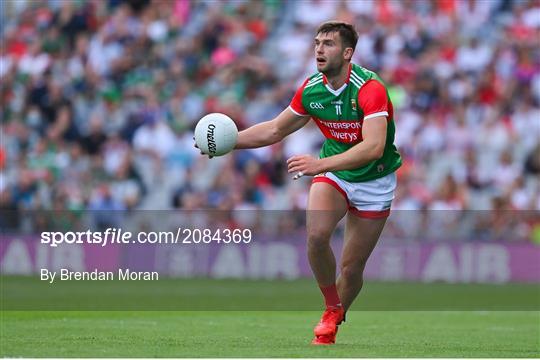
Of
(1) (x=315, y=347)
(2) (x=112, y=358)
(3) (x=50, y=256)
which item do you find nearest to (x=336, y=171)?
(1) (x=315, y=347)

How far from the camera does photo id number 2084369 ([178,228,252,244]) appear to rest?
21.9 metres

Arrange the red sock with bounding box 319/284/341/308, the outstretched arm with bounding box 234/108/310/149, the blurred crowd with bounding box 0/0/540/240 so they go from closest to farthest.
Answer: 1. the red sock with bounding box 319/284/341/308
2. the outstretched arm with bounding box 234/108/310/149
3. the blurred crowd with bounding box 0/0/540/240

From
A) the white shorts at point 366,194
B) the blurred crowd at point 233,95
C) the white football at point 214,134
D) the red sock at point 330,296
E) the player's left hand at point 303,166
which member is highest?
the blurred crowd at point 233,95

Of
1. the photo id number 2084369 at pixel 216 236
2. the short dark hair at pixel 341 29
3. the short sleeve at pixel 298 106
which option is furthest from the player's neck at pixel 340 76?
the photo id number 2084369 at pixel 216 236

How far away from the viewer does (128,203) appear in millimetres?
23281

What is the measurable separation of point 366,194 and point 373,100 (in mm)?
950

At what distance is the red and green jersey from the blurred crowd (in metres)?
11.9

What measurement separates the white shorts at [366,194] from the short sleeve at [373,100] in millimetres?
759

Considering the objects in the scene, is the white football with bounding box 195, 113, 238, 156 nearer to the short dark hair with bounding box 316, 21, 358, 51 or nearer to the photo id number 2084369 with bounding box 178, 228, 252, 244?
the short dark hair with bounding box 316, 21, 358, 51

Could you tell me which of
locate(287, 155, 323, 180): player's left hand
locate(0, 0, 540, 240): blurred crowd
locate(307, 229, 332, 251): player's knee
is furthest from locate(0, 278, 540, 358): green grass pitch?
locate(0, 0, 540, 240): blurred crowd

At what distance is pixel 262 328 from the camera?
1334 centimetres

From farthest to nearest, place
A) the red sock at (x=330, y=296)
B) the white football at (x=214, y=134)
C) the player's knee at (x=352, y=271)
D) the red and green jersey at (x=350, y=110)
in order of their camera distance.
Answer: the player's knee at (x=352, y=271) → the red sock at (x=330, y=296) → the white football at (x=214, y=134) → the red and green jersey at (x=350, y=110)

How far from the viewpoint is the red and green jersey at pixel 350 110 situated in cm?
1070

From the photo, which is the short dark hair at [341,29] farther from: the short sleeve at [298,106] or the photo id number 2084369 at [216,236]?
the photo id number 2084369 at [216,236]
